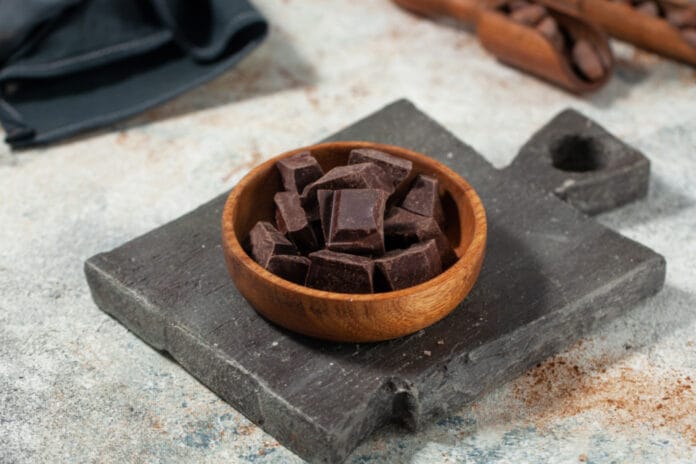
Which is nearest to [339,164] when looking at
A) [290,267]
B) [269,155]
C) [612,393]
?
[290,267]

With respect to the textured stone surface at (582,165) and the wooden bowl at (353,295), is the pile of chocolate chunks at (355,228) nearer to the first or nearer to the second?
the wooden bowl at (353,295)

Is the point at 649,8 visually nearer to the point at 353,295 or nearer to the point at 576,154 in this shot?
the point at 576,154

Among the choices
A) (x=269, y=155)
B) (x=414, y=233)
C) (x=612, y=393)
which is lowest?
(x=612, y=393)

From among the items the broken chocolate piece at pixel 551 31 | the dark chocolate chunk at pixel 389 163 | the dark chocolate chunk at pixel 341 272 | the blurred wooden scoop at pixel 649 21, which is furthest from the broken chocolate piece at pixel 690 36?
the dark chocolate chunk at pixel 341 272

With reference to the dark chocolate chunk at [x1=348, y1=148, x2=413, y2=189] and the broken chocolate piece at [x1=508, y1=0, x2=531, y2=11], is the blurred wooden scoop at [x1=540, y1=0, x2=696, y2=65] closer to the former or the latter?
the broken chocolate piece at [x1=508, y1=0, x2=531, y2=11]

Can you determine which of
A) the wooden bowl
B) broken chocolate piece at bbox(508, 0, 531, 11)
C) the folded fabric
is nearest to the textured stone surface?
the wooden bowl
